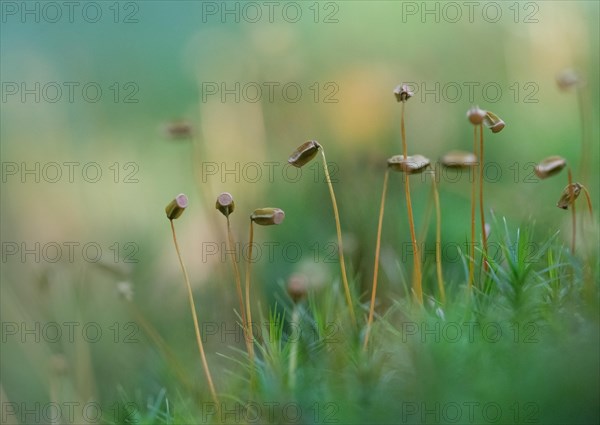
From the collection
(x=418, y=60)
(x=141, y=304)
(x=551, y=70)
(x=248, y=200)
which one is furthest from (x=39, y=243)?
(x=551, y=70)

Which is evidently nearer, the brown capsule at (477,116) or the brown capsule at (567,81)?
the brown capsule at (477,116)

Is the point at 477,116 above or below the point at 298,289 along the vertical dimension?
above

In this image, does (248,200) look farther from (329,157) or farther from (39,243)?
(39,243)

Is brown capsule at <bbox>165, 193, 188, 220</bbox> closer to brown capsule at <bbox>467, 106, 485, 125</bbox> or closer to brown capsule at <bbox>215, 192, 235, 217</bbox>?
brown capsule at <bbox>215, 192, 235, 217</bbox>

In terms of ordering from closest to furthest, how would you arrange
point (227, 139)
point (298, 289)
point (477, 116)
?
1. point (477, 116)
2. point (298, 289)
3. point (227, 139)

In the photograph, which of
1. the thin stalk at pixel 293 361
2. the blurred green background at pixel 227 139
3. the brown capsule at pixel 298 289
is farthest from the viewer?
the blurred green background at pixel 227 139

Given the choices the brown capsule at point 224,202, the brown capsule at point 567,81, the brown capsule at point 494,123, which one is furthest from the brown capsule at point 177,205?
the brown capsule at point 567,81

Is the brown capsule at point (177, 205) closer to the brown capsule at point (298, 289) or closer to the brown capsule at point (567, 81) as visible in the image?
the brown capsule at point (298, 289)

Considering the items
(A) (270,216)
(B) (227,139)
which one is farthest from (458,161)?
(B) (227,139)

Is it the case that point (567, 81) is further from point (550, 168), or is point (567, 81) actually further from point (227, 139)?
point (227, 139)
